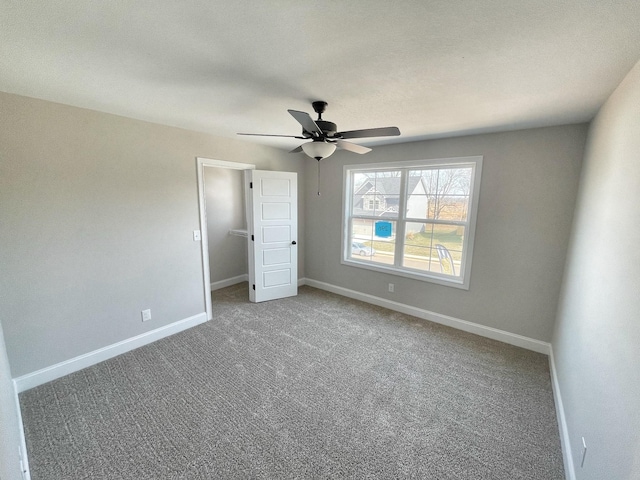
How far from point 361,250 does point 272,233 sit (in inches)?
58.2

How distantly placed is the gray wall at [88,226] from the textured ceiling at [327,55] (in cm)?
35

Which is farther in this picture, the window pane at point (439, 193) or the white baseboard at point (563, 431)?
the window pane at point (439, 193)

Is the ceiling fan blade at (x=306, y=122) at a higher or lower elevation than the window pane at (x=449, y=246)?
higher

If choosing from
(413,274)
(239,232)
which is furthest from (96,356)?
(413,274)

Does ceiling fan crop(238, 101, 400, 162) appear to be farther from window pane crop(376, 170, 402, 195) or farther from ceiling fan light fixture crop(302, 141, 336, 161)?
window pane crop(376, 170, 402, 195)

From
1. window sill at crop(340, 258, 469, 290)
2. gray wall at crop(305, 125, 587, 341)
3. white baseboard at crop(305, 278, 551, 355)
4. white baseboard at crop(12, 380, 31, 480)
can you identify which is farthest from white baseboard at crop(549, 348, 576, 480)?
white baseboard at crop(12, 380, 31, 480)

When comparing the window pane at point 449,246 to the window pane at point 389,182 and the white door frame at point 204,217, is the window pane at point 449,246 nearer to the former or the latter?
the window pane at point 389,182

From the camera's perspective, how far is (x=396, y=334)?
319cm

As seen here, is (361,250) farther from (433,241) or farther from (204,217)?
(204,217)

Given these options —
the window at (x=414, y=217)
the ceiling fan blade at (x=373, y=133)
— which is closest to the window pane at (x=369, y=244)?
the window at (x=414, y=217)

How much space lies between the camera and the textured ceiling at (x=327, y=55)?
3.54 feet

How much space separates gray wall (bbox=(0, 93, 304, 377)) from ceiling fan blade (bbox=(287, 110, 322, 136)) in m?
1.88

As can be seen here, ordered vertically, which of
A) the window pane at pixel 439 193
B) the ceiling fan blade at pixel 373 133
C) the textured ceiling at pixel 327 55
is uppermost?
the textured ceiling at pixel 327 55

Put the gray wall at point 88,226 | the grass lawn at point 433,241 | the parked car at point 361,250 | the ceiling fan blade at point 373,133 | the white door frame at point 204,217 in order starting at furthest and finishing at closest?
the parked car at point 361,250 < the grass lawn at point 433,241 < the white door frame at point 204,217 < the gray wall at point 88,226 < the ceiling fan blade at point 373,133
